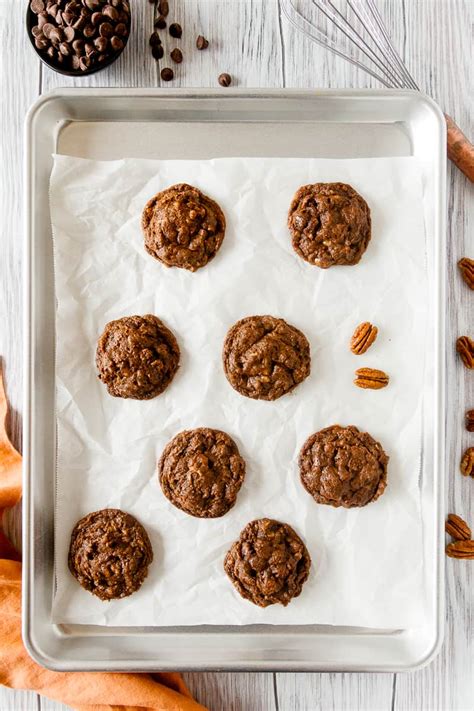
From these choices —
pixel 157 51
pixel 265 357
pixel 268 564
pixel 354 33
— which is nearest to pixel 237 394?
pixel 265 357

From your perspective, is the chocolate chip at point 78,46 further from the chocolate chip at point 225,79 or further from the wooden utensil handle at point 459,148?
the wooden utensil handle at point 459,148

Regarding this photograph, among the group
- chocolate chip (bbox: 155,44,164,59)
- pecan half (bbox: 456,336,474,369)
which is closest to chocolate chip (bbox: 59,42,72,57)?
chocolate chip (bbox: 155,44,164,59)

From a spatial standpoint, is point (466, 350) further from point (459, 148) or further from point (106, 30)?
point (106, 30)

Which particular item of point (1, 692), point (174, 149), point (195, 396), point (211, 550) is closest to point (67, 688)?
point (1, 692)

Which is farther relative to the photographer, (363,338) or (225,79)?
(225,79)

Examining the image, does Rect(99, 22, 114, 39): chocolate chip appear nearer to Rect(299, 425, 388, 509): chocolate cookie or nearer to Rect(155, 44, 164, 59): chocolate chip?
Rect(155, 44, 164, 59): chocolate chip

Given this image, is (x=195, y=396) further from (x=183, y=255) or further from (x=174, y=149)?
(x=174, y=149)

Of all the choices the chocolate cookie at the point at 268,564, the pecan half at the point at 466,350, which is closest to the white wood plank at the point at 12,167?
the chocolate cookie at the point at 268,564
